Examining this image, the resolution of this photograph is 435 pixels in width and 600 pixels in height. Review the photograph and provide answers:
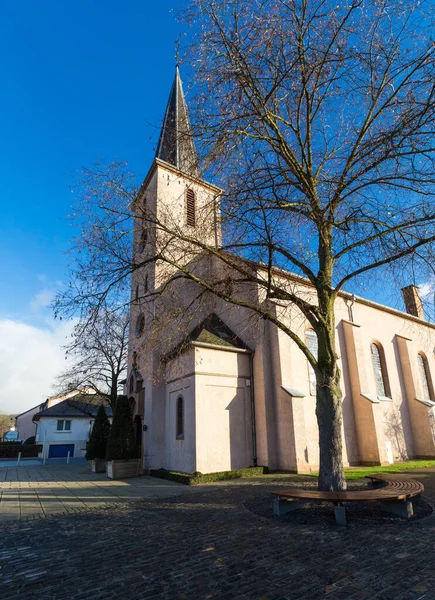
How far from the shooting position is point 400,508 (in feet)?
22.4

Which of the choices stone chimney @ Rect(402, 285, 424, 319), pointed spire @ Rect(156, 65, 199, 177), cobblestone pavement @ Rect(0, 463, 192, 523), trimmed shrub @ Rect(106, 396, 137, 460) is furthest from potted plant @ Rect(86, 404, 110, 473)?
stone chimney @ Rect(402, 285, 424, 319)

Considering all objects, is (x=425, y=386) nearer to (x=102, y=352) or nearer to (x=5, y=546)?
(x=102, y=352)

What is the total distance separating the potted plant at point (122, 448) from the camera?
53.0 ft

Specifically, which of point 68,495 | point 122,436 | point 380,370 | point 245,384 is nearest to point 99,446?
point 122,436

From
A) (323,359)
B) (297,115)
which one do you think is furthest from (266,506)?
(297,115)

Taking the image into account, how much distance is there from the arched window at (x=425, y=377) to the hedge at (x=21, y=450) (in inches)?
1500

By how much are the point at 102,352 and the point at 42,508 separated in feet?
54.8

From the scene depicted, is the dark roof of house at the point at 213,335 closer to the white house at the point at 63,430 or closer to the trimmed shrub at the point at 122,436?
the trimmed shrub at the point at 122,436

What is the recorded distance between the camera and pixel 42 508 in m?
9.34

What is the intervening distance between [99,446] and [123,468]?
5.37 meters

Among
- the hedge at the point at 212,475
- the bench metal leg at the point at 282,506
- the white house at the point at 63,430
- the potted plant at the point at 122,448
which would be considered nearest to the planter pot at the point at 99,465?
the potted plant at the point at 122,448

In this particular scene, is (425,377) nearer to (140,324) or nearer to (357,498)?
(140,324)

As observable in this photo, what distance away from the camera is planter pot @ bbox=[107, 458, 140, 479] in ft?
52.5

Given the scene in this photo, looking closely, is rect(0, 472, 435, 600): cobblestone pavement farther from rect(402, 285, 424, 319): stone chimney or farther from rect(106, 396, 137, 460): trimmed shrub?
rect(106, 396, 137, 460): trimmed shrub
